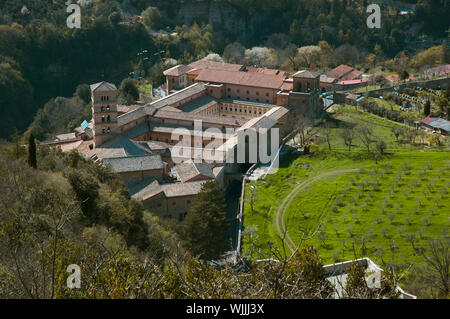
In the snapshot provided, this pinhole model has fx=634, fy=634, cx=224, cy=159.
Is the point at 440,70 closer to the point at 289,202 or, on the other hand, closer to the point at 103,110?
the point at 289,202

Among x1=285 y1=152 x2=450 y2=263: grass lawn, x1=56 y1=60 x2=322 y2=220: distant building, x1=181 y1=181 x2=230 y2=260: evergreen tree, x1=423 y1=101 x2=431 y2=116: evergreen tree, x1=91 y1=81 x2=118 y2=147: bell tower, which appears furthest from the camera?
x1=423 y1=101 x2=431 y2=116: evergreen tree

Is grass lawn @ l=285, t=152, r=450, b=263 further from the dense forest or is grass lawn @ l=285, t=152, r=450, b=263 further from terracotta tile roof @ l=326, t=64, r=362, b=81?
the dense forest

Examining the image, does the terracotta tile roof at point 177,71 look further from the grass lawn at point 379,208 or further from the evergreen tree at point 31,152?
the evergreen tree at point 31,152

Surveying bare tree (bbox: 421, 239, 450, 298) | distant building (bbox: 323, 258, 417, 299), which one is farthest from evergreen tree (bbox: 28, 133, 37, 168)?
bare tree (bbox: 421, 239, 450, 298)

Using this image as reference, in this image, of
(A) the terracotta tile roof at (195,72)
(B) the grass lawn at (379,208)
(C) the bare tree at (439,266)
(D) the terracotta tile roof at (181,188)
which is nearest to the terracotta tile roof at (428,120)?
(B) the grass lawn at (379,208)

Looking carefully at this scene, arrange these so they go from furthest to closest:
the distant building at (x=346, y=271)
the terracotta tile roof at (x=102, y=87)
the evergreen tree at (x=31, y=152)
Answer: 1. the terracotta tile roof at (x=102, y=87)
2. the evergreen tree at (x=31, y=152)
3. the distant building at (x=346, y=271)

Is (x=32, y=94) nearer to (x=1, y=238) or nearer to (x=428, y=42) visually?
(x=1, y=238)
